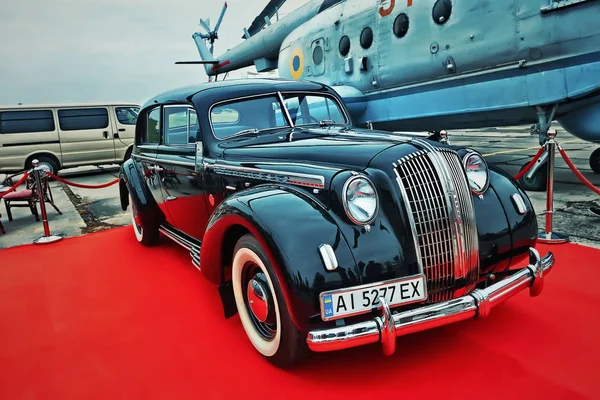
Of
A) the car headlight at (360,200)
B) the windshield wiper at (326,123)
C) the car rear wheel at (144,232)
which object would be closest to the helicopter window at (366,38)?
the windshield wiper at (326,123)

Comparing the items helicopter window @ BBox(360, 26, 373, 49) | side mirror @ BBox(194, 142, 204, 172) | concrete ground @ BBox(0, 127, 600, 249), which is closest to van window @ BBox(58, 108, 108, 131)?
concrete ground @ BBox(0, 127, 600, 249)

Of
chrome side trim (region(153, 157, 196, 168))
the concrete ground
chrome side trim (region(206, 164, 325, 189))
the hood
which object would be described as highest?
the hood

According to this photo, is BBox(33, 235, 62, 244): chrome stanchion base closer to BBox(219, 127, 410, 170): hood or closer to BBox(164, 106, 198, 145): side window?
BBox(164, 106, 198, 145): side window

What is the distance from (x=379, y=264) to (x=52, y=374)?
1904 millimetres

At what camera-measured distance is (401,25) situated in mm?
7211

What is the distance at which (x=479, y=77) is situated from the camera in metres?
6.30

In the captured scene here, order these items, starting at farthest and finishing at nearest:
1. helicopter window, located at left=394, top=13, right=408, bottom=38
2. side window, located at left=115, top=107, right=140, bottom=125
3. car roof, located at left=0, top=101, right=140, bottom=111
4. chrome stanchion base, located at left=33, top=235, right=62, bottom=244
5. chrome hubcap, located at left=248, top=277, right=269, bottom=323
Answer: side window, located at left=115, top=107, right=140, bottom=125, car roof, located at left=0, top=101, right=140, bottom=111, helicopter window, located at left=394, top=13, right=408, bottom=38, chrome stanchion base, located at left=33, top=235, right=62, bottom=244, chrome hubcap, located at left=248, top=277, right=269, bottom=323

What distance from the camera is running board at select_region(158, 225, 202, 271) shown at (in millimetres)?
3189

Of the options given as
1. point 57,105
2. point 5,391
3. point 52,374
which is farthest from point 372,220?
point 57,105

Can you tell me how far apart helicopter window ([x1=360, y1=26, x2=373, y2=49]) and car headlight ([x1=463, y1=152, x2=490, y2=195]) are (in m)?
6.08

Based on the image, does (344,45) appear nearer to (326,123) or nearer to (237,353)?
(326,123)

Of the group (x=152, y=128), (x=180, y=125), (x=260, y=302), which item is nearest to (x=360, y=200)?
(x=260, y=302)

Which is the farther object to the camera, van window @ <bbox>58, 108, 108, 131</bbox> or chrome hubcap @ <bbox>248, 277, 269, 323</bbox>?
van window @ <bbox>58, 108, 108, 131</bbox>

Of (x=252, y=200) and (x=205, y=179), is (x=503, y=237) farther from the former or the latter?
(x=205, y=179)
